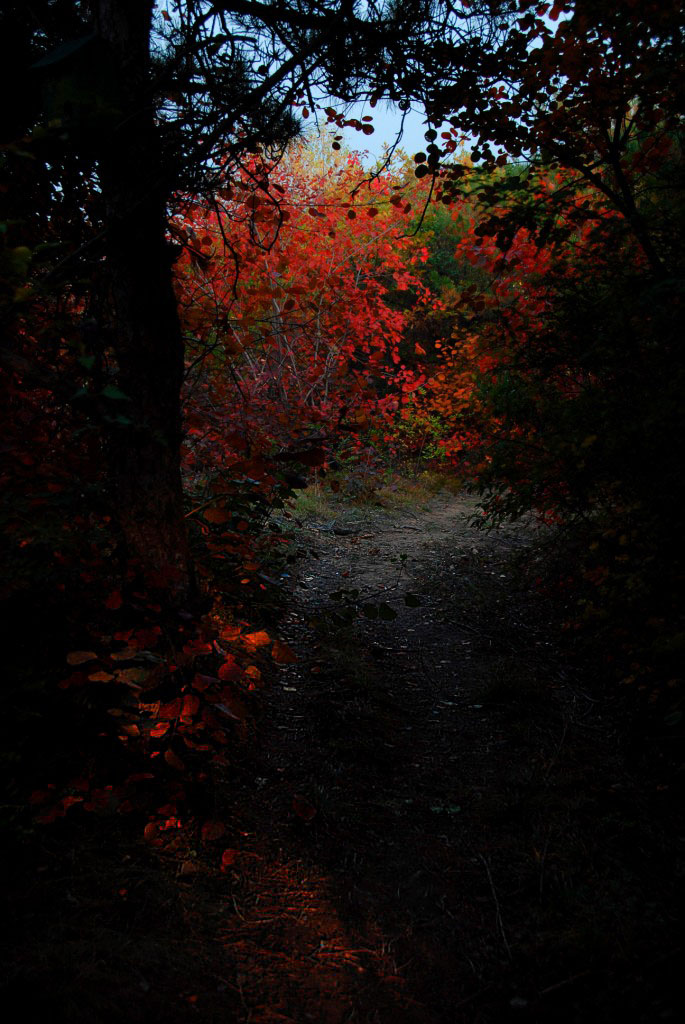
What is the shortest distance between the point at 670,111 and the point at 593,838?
4.03 meters

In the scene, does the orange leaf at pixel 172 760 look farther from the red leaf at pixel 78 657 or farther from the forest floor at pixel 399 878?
the red leaf at pixel 78 657

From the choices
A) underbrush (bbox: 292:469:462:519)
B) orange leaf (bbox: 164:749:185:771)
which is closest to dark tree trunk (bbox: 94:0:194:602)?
orange leaf (bbox: 164:749:185:771)

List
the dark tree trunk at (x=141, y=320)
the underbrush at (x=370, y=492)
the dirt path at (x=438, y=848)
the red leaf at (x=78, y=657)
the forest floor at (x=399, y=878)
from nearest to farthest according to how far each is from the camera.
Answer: the forest floor at (x=399, y=878)
the dirt path at (x=438, y=848)
the red leaf at (x=78, y=657)
the dark tree trunk at (x=141, y=320)
the underbrush at (x=370, y=492)

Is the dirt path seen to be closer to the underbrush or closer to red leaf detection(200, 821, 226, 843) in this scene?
red leaf detection(200, 821, 226, 843)

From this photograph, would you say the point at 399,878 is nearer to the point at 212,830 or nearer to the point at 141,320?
the point at 212,830

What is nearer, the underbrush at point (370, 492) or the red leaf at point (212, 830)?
the red leaf at point (212, 830)

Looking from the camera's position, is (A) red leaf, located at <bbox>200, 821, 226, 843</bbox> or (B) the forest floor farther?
(A) red leaf, located at <bbox>200, 821, 226, 843</bbox>

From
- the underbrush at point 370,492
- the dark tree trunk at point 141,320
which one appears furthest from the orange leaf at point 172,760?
the underbrush at point 370,492

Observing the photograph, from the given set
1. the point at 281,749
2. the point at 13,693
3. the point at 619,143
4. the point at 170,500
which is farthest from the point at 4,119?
the point at 281,749

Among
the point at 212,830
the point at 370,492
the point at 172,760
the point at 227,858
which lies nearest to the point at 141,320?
the point at 172,760

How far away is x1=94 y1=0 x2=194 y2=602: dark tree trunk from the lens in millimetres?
2350

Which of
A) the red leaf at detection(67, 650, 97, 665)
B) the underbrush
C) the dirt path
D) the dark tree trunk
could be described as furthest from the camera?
the underbrush

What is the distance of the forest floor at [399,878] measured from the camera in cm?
172

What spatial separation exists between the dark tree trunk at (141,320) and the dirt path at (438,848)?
1.36 m
